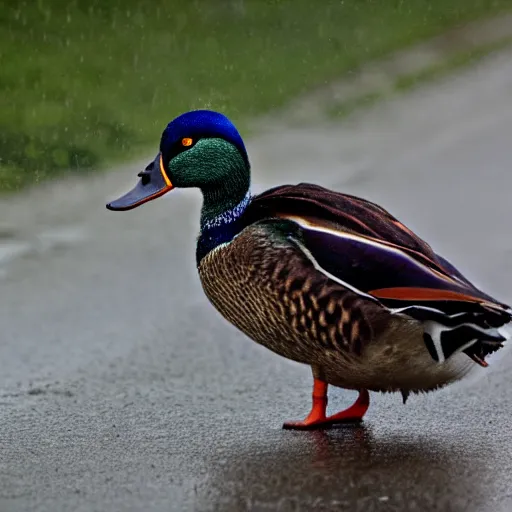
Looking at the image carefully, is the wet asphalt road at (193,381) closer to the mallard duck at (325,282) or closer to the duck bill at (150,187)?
the mallard duck at (325,282)

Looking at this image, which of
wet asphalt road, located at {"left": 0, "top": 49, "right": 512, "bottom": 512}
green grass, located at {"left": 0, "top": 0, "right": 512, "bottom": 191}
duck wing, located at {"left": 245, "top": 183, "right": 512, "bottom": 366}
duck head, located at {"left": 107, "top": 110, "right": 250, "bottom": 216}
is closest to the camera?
wet asphalt road, located at {"left": 0, "top": 49, "right": 512, "bottom": 512}

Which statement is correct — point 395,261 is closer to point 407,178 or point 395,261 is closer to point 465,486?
point 465,486

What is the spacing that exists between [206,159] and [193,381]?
3.98 feet

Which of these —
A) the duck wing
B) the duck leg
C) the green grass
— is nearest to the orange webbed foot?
the duck leg

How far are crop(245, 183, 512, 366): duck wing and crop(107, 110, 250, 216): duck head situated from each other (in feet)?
0.76

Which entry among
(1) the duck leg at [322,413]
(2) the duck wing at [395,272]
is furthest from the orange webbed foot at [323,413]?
(2) the duck wing at [395,272]

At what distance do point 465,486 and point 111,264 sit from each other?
3679 millimetres

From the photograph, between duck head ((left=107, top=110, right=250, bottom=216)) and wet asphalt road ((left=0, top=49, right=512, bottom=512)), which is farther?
duck head ((left=107, top=110, right=250, bottom=216))

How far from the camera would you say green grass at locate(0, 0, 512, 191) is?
9.78 metres

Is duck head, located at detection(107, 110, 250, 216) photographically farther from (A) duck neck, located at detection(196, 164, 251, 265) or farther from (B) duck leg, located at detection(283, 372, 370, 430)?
(B) duck leg, located at detection(283, 372, 370, 430)

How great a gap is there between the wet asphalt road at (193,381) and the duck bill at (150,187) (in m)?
0.78

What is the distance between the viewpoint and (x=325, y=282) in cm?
410

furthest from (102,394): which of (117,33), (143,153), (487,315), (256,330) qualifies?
(117,33)

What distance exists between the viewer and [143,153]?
362 inches
